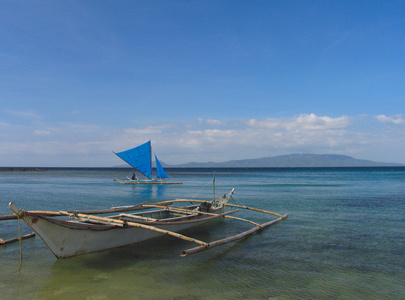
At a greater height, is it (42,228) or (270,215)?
(42,228)

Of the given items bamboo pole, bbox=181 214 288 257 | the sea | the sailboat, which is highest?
the sailboat

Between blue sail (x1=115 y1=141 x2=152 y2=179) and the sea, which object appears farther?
blue sail (x1=115 y1=141 x2=152 y2=179)

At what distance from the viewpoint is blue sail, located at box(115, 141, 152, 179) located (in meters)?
47.0

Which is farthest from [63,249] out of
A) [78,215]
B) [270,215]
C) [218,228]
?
[270,215]

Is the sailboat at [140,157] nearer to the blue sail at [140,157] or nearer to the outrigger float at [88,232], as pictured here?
the blue sail at [140,157]

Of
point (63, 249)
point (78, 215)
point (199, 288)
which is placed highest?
point (78, 215)

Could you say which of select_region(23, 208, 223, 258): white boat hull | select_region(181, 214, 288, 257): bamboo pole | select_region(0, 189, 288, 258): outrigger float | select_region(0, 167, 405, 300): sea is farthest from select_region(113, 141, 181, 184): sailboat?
select_region(23, 208, 223, 258): white boat hull

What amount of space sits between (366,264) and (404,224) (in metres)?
8.10

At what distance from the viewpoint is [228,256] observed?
10.9 meters

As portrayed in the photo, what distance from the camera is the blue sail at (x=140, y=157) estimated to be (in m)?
47.0

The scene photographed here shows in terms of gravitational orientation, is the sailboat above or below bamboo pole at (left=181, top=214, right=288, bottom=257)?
above

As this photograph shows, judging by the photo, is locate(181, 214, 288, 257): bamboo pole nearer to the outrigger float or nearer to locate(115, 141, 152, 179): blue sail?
the outrigger float

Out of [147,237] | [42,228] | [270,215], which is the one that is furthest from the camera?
[270,215]

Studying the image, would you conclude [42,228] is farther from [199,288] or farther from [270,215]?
[270,215]
